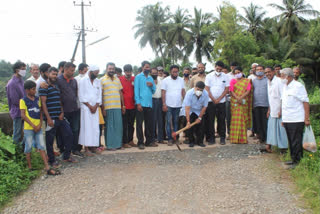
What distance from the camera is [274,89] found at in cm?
574

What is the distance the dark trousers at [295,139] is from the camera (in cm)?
487

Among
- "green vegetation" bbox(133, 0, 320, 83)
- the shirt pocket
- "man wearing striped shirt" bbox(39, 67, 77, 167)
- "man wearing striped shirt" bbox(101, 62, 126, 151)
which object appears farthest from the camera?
"green vegetation" bbox(133, 0, 320, 83)

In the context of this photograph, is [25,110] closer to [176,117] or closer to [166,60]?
[176,117]

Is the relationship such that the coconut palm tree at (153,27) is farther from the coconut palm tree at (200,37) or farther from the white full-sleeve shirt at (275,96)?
the white full-sleeve shirt at (275,96)

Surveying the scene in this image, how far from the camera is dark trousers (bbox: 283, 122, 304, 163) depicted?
4867 mm

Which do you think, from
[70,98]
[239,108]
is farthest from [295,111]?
[70,98]

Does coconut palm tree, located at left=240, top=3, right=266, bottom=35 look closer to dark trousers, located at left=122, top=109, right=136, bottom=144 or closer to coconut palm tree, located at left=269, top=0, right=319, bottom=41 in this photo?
coconut palm tree, located at left=269, top=0, right=319, bottom=41

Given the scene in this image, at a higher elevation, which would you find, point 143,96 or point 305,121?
point 143,96

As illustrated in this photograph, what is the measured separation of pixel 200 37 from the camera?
110 ft

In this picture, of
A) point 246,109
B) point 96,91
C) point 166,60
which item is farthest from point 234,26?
point 96,91

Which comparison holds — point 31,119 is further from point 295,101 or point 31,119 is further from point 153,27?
point 153,27

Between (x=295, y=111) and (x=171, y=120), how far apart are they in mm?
2745

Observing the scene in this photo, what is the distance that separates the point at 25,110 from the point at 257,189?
3755 mm

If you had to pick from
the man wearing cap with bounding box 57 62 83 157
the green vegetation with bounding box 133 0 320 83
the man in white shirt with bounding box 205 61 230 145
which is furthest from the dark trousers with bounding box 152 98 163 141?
the green vegetation with bounding box 133 0 320 83
